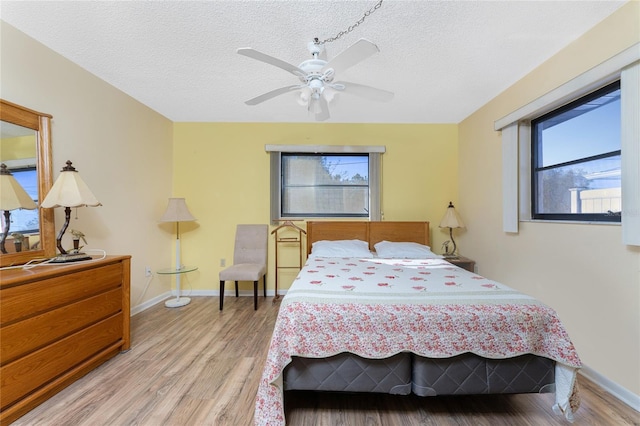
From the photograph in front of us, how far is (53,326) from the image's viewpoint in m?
1.69

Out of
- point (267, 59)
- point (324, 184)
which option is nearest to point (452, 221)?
point (324, 184)

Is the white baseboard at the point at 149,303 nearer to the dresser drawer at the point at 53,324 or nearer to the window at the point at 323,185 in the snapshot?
the dresser drawer at the point at 53,324

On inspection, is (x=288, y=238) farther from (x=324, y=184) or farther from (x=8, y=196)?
(x=8, y=196)

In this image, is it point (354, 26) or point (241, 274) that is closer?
point (354, 26)

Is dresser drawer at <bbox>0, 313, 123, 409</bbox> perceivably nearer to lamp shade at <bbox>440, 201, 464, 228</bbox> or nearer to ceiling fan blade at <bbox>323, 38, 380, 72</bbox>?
ceiling fan blade at <bbox>323, 38, 380, 72</bbox>

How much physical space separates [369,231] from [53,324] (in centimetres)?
319

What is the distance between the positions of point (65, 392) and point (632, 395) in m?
3.74

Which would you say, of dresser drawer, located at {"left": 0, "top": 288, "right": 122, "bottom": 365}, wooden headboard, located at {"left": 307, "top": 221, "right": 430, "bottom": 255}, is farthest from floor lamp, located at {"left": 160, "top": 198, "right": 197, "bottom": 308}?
wooden headboard, located at {"left": 307, "top": 221, "right": 430, "bottom": 255}

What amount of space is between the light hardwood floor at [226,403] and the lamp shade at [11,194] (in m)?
1.37

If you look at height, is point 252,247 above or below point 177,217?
below

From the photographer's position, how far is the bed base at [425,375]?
Answer: 149cm

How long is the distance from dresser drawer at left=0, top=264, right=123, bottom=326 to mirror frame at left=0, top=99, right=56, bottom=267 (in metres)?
0.49

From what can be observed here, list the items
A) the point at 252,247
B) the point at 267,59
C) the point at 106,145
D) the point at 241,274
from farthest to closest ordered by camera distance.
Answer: the point at 252,247
the point at 241,274
the point at 106,145
the point at 267,59

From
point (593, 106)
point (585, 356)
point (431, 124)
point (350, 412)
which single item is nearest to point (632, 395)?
point (585, 356)
